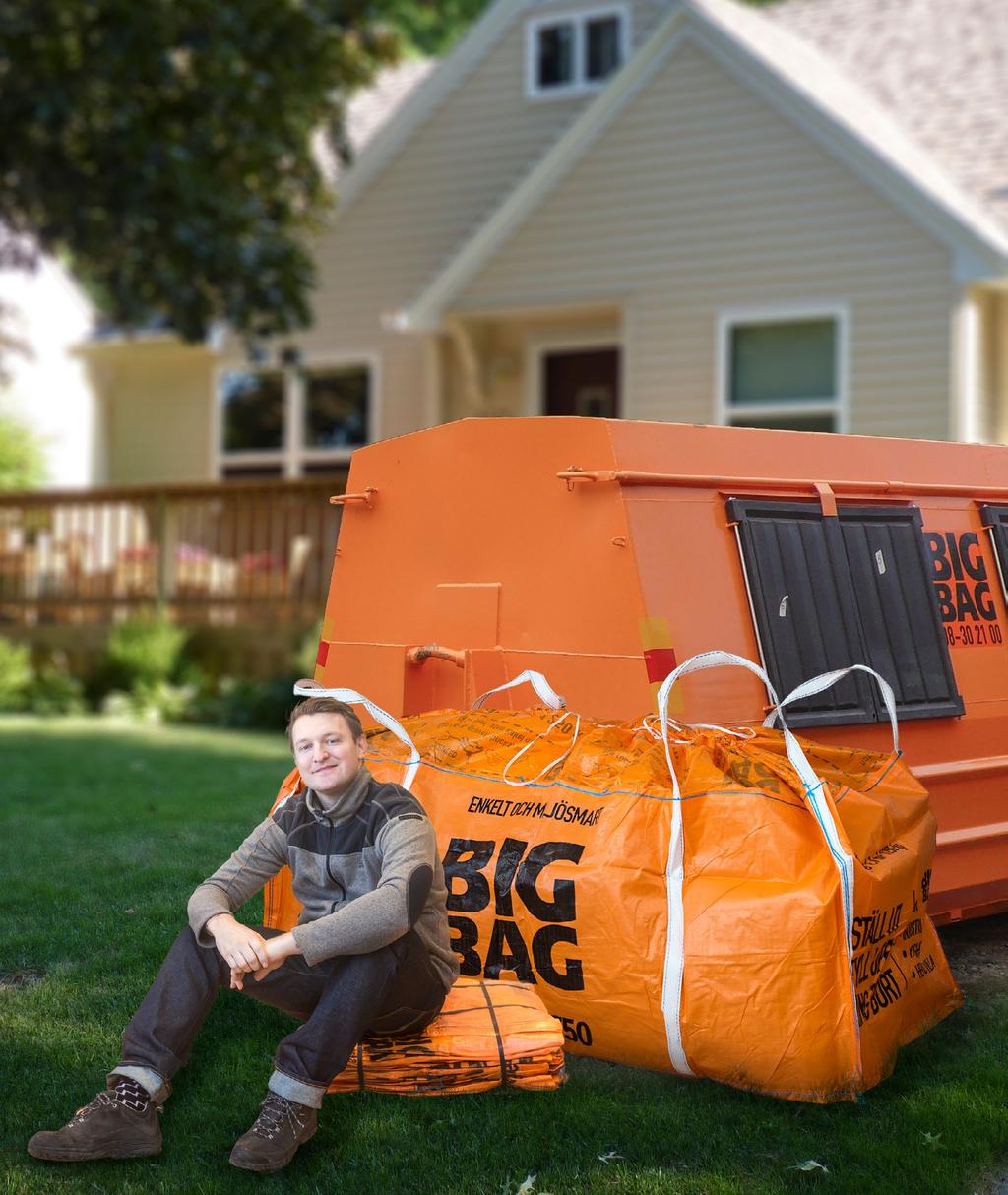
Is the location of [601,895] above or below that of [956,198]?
below

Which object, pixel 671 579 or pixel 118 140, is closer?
pixel 671 579

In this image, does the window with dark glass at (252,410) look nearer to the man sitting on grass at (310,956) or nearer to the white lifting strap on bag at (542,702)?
the white lifting strap on bag at (542,702)

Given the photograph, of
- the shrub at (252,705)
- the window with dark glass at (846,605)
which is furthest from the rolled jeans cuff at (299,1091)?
the shrub at (252,705)

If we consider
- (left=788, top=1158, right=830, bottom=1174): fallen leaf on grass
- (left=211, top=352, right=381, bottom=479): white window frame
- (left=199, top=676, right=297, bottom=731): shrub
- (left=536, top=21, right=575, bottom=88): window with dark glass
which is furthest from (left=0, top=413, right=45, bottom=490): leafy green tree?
(left=788, top=1158, right=830, bottom=1174): fallen leaf on grass

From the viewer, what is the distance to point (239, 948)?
11.5 ft

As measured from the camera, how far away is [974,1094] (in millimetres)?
3809

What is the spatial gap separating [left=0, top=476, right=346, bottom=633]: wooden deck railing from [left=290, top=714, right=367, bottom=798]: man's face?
9676 millimetres

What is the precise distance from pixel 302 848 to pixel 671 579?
152 cm

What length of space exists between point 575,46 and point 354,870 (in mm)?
13658

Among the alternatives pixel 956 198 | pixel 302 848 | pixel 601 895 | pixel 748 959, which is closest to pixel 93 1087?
pixel 302 848

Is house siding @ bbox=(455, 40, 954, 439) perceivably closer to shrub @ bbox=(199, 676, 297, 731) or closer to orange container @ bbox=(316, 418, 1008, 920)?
shrub @ bbox=(199, 676, 297, 731)

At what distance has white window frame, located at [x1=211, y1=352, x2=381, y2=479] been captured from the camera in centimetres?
1606

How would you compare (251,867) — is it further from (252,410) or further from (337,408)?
(252,410)

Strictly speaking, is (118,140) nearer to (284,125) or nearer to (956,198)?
(284,125)
